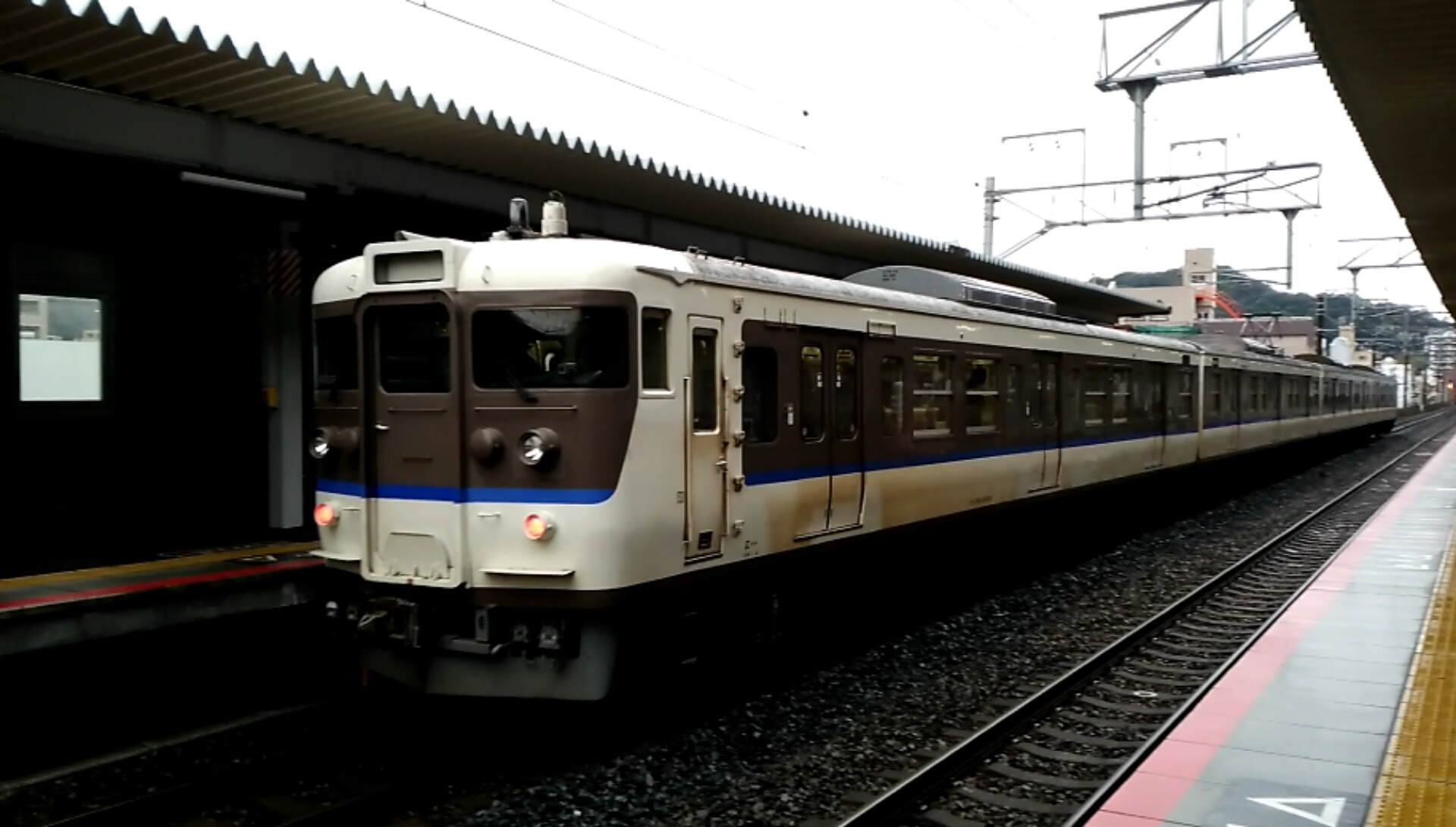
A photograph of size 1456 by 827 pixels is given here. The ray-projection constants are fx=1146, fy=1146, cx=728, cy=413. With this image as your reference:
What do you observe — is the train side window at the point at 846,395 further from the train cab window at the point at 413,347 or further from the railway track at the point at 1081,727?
the train cab window at the point at 413,347

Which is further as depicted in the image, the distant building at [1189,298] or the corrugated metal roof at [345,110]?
the distant building at [1189,298]

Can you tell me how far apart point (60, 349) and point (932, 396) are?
7.02 m

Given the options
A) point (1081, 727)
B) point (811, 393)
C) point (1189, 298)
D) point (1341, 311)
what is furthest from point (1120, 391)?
point (1341, 311)

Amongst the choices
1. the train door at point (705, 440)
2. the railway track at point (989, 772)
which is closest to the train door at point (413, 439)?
the railway track at point (989, 772)

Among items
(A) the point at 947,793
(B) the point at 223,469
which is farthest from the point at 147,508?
(A) the point at 947,793

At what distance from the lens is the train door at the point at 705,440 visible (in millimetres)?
7074

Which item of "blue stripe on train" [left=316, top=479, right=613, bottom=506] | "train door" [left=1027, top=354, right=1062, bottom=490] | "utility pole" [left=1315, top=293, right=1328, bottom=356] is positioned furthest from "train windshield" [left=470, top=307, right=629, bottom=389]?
"utility pole" [left=1315, top=293, right=1328, bottom=356]

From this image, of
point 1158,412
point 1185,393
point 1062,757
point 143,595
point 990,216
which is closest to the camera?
point 1062,757

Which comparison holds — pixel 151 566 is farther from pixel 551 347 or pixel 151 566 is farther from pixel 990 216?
pixel 990 216

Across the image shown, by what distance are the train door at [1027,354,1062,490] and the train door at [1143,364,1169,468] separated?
3.96 m

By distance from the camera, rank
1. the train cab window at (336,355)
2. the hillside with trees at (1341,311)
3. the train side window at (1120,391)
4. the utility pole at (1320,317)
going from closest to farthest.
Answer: the train cab window at (336,355)
the train side window at (1120,391)
the utility pole at (1320,317)
the hillside with trees at (1341,311)

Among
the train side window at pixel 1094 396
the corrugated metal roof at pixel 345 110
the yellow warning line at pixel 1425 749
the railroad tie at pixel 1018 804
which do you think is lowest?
the railroad tie at pixel 1018 804

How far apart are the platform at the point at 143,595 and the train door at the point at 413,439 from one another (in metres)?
1.45

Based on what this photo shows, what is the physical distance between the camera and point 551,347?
661cm
